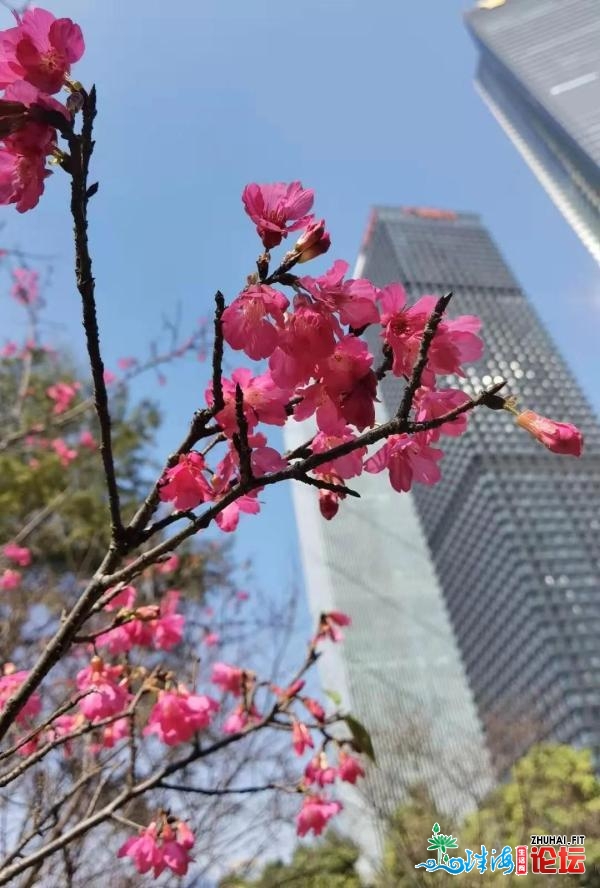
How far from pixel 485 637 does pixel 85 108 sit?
30.6 metres

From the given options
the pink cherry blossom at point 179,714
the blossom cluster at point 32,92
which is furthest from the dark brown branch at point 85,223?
the pink cherry blossom at point 179,714

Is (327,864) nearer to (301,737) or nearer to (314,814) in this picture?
(314,814)

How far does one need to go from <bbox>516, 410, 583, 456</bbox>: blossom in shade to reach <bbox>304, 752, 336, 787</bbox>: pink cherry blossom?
208 centimetres

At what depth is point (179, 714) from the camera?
1.66 meters

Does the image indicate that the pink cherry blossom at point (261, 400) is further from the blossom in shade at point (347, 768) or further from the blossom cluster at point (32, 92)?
the blossom in shade at point (347, 768)

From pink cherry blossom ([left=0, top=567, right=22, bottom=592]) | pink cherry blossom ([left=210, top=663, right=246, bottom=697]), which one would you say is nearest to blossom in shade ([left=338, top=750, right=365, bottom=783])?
pink cherry blossom ([left=210, top=663, right=246, bottom=697])

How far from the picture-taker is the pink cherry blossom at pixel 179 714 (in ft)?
5.44

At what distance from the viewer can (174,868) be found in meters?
1.67

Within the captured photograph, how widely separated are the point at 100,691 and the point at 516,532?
2737cm

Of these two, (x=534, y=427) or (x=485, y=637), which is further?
(x=485, y=637)

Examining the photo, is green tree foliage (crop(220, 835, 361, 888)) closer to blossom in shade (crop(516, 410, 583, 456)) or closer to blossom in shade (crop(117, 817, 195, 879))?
blossom in shade (crop(117, 817, 195, 879))

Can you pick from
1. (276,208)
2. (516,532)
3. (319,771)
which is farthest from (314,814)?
(516,532)

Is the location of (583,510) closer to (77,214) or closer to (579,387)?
(579,387)

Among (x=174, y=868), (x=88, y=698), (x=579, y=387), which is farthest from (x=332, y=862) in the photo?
(x=579, y=387)
